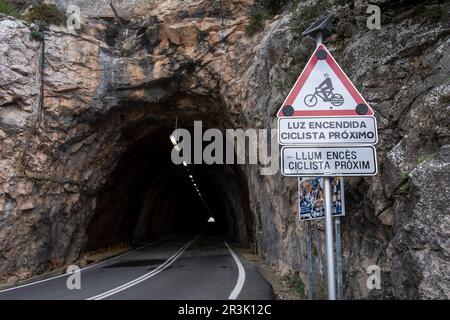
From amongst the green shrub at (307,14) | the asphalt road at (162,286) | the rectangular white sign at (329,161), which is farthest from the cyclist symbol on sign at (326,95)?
the green shrub at (307,14)

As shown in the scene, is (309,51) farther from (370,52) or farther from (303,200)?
(303,200)

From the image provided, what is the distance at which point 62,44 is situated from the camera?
51.9ft

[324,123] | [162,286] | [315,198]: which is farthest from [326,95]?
[162,286]

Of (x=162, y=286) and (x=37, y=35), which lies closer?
(x=162, y=286)

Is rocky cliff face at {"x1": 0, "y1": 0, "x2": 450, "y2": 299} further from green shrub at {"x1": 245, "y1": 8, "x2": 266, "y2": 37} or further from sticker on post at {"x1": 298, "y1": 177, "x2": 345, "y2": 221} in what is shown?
sticker on post at {"x1": 298, "y1": 177, "x2": 345, "y2": 221}

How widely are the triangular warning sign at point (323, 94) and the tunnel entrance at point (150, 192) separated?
626 inches

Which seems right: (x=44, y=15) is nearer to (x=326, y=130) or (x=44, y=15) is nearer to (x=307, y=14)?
(x=307, y=14)

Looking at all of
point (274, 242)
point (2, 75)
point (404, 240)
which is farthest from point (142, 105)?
point (404, 240)

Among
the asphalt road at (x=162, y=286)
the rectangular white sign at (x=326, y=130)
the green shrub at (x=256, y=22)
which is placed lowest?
the asphalt road at (x=162, y=286)

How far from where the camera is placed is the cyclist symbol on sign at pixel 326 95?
3.44 metres

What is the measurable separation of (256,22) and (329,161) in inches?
523

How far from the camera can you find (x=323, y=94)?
3461mm

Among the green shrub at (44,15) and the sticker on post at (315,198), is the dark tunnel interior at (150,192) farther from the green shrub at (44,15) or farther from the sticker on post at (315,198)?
the sticker on post at (315,198)

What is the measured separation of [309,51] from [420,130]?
17.1 feet
